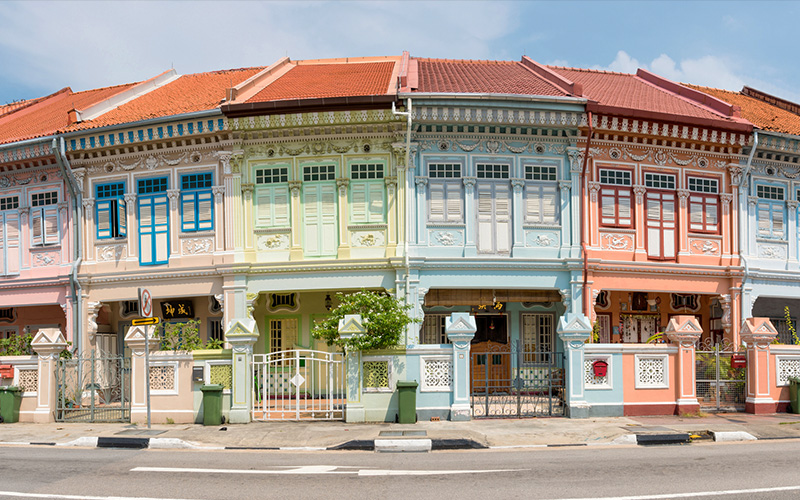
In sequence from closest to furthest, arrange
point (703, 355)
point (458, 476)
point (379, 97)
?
point (458, 476) < point (703, 355) < point (379, 97)

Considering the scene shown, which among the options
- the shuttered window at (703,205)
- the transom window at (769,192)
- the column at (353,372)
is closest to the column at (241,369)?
the column at (353,372)

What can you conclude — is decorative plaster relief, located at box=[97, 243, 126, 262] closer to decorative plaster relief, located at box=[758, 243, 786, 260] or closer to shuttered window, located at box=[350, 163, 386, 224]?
shuttered window, located at box=[350, 163, 386, 224]

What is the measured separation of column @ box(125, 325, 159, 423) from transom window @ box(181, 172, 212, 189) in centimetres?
518

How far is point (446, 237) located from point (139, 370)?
329 inches

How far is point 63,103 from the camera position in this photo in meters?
26.1

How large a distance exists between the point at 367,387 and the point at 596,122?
9.54 m

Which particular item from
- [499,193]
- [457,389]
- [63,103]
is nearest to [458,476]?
[457,389]

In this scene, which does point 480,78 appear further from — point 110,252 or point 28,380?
point 28,380

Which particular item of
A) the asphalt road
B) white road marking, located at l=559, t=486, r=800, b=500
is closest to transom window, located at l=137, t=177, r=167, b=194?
the asphalt road

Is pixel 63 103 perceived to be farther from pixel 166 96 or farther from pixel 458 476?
pixel 458 476

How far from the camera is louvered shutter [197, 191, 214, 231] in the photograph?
19.7 m

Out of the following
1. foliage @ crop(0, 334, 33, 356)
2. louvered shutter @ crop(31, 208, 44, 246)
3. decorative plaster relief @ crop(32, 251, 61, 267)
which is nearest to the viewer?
foliage @ crop(0, 334, 33, 356)

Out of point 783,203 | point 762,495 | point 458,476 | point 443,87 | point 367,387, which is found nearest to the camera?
point 762,495

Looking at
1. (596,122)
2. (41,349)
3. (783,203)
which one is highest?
(596,122)
